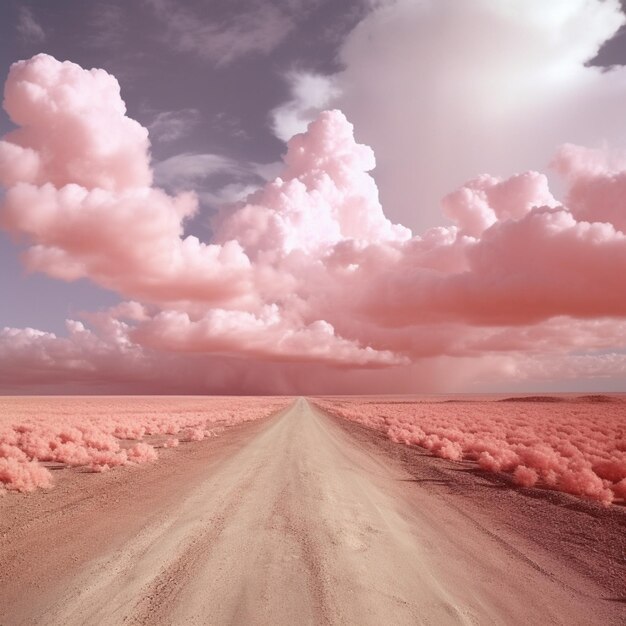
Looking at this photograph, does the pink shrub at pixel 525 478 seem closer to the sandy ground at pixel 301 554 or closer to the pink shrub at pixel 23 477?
the sandy ground at pixel 301 554

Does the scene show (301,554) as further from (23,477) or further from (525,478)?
(525,478)

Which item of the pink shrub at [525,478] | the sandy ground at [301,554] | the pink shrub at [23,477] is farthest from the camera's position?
the pink shrub at [525,478]

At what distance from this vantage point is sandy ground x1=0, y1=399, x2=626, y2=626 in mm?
4773

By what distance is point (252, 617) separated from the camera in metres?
4.48

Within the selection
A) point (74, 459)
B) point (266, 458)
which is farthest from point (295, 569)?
point (74, 459)

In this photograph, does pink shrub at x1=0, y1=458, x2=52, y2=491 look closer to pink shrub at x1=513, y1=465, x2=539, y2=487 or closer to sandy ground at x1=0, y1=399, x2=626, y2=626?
sandy ground at x1=0, y1=399, x2=626, y2=626

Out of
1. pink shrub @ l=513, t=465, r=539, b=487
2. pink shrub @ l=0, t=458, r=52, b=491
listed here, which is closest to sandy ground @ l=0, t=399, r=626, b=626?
pink shrub @ l=0, t=458, r=52, b=491

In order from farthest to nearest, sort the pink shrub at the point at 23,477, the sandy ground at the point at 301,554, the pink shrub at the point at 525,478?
the pink shrub at the point at 525,478 → the pink shrub at the point at 23,477 → the sandy ground at the point at 301,554

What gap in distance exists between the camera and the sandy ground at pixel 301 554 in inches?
188

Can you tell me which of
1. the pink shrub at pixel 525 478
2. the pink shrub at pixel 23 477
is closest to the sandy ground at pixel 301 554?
the pink shrub at pixel 23 477

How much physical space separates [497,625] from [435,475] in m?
9.27

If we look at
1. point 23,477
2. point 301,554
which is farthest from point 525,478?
point 23,477

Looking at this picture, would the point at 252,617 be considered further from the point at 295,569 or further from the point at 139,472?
the point at 139,472

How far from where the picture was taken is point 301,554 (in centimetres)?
619
